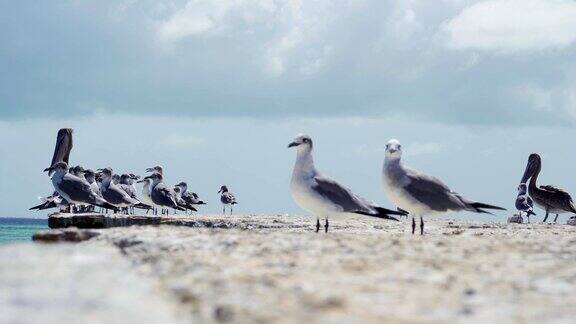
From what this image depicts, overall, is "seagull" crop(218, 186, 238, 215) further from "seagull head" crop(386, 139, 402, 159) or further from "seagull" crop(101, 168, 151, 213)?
"seagull head" crop(386, 139, 402, 159)

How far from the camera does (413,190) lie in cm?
1442

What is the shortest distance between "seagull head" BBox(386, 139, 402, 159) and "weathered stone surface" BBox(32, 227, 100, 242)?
208 inches

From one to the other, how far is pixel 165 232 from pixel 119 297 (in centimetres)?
562

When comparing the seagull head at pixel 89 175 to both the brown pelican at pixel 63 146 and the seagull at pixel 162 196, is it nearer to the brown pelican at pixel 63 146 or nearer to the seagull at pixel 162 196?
the brown pelican at pixel 63 146

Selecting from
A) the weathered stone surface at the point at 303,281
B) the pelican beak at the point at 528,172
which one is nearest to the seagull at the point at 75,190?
the pelican beak at the point at 528,172

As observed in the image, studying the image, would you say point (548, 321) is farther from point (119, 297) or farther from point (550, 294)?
point (119, 297)

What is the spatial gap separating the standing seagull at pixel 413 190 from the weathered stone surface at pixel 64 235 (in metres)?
5.19

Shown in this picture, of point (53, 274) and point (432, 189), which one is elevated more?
point (432, 189)

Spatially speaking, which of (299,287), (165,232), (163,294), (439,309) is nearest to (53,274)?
(163,294)

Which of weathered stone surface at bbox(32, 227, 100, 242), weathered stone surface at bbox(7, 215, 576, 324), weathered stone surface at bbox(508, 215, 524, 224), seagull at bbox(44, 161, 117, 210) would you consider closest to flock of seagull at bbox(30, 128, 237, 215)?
seagull at bbox(44, 161, 117, 210)

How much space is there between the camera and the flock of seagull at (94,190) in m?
27.9

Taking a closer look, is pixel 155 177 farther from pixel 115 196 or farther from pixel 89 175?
pixel 115 196

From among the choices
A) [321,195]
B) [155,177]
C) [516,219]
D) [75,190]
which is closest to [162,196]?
[155,177]

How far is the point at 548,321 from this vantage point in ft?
16.2
